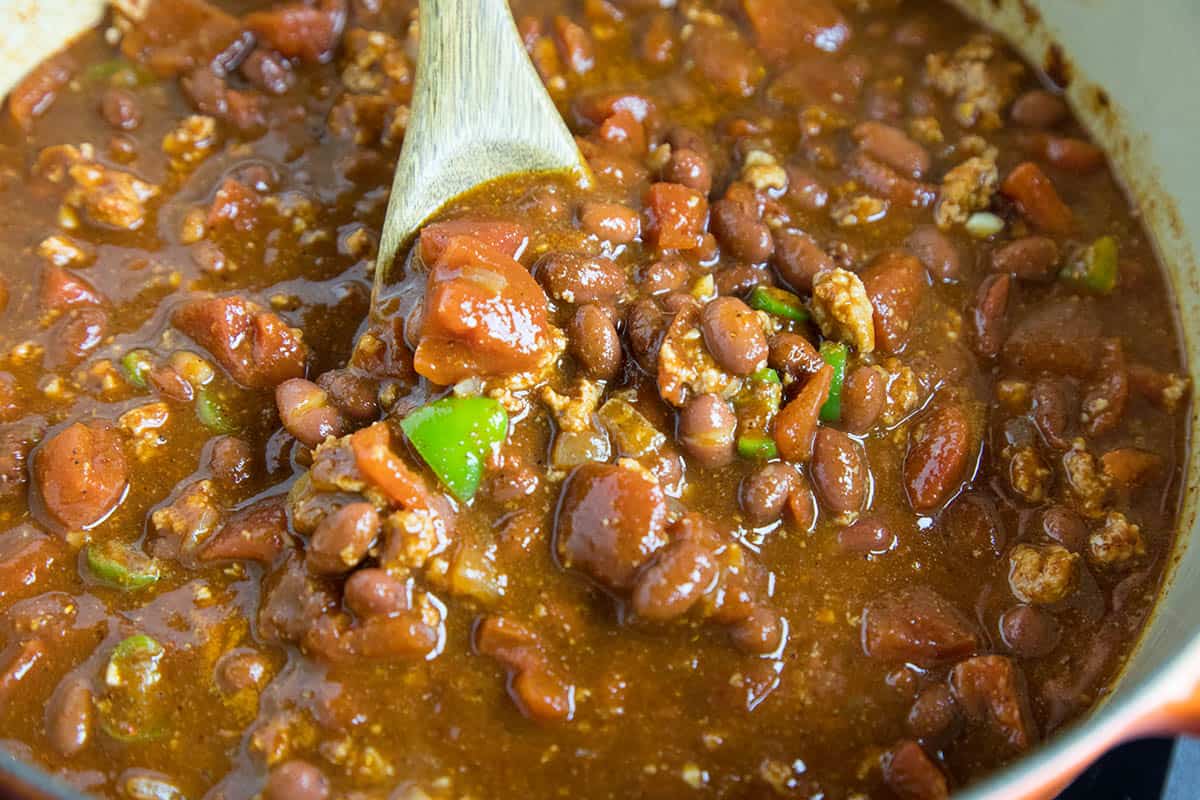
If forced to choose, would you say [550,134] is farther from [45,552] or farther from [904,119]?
[45,552]

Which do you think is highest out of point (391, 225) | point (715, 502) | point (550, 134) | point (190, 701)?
point (550, 134)

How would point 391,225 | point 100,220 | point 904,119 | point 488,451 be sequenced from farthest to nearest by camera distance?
point 904,119 < point 100,220 < point 391,225 < point 488,451

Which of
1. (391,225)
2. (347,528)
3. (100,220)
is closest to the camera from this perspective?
(347,528)

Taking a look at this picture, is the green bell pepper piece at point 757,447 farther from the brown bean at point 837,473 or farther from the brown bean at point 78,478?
the brown bean at point 78,478

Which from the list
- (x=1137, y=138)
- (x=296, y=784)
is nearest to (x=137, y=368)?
(x=296, y=784)

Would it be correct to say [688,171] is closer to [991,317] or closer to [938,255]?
[938,255]

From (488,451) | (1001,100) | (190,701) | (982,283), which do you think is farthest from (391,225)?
(1001,100)
